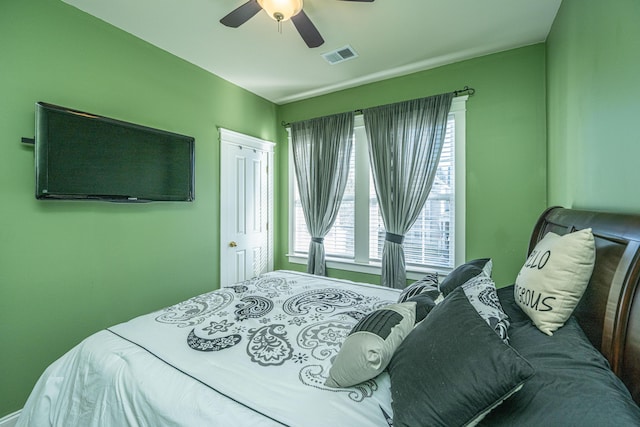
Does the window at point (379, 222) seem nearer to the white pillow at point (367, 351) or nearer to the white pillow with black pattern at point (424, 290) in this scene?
the white pillow with black pattern at point (424, 290)

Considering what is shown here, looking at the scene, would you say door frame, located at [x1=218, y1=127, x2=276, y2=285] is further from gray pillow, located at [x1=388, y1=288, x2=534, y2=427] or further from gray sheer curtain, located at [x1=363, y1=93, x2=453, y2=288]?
gray pillow, located at [x1=388, y1=288, x2=534, y2=427]

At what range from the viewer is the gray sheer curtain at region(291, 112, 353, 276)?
3408 millimetres

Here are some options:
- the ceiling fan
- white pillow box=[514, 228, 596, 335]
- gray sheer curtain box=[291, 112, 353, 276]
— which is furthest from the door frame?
white pillow box=[514, 228, 596, 335]

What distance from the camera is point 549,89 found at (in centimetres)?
233

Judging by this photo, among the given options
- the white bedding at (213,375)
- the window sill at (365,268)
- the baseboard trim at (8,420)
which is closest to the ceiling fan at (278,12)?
the white bedding at (213,375)

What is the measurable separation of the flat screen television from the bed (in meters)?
1.15

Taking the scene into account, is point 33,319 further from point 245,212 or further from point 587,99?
point 587,99

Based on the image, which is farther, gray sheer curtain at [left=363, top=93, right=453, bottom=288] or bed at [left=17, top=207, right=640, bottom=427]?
gray sheer curtain at [left=363, top=93, right=453, bottom=288]

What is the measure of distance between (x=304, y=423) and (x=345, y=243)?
2721 mm

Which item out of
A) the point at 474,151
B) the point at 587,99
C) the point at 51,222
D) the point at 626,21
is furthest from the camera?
the point at 474,151

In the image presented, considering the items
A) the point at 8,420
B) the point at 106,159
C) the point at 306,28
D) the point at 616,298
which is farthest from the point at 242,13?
the point at 8,420

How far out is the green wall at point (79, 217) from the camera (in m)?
1.78

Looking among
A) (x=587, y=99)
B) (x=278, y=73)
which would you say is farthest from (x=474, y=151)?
(x=278, y=73)

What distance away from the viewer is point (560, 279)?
0.99 metres
